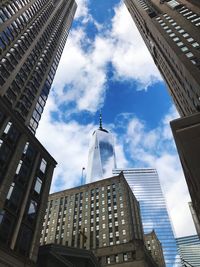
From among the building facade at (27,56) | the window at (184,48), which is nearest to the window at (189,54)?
the window at (184,48)

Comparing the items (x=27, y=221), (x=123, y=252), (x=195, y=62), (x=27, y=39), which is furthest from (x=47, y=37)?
(x=123, y=252)

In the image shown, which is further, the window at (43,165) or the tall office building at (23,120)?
the window at (43,165)

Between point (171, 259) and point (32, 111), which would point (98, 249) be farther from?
point (171, 259)

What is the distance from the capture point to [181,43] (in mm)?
49875

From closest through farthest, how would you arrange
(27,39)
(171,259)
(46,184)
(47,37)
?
(46,184)
(27,39)
(47,37)
(171,259)

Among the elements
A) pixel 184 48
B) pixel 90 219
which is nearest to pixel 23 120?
pixel 184 48

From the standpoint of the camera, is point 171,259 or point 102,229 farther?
point 171,259

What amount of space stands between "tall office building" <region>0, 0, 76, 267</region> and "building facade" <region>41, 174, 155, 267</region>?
3668 centimetres

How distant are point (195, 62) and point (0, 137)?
3147 cm

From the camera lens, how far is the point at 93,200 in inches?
3794

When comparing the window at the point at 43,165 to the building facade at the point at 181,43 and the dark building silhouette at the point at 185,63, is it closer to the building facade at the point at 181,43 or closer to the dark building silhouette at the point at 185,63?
the dark building silhouette at the point at 185,63

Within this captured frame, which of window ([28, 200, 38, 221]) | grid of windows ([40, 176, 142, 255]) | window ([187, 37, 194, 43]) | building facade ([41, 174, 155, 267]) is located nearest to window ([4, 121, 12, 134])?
window ([28, 200, 38, 221])

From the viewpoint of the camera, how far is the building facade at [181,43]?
1565 inches

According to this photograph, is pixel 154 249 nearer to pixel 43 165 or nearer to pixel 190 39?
pixel 43 165
